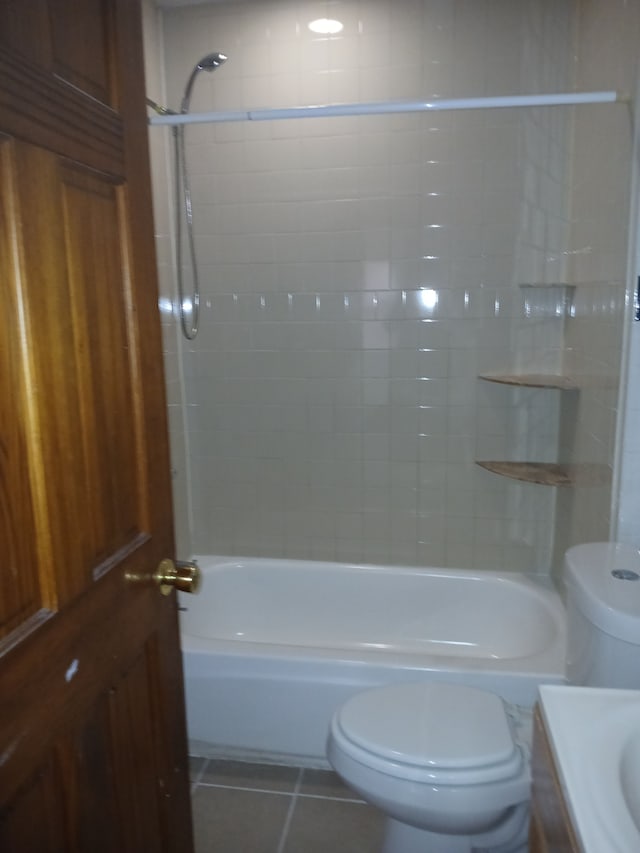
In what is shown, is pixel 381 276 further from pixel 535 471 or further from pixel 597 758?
pixel 597 758

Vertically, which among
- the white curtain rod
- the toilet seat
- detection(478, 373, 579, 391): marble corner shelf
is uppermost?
the white curtain rod

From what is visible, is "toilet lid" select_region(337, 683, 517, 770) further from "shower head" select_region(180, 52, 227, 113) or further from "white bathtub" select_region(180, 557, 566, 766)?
"shower head" select_region(180, 52, 227, 113)

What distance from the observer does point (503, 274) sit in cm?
249

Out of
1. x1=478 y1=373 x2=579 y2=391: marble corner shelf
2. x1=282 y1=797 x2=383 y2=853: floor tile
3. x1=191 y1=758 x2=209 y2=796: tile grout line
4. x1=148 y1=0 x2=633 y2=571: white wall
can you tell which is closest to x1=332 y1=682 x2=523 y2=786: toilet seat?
x1=282 y1=797 x2=383 y2=853: floor tile

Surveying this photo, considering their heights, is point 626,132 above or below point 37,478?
above

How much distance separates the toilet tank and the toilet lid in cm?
23

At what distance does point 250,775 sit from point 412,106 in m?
1.95

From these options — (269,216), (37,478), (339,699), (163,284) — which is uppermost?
(269,216)

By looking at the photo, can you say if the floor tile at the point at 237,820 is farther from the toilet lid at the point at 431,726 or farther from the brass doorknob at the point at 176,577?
the brass doorknob at the point at 176,577

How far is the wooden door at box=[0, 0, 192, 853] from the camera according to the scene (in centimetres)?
77

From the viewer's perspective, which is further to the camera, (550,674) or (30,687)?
(550,674)

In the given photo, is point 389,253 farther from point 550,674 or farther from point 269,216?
point 550,674

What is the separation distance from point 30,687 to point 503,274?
215 centimetres

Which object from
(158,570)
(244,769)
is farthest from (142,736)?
(244,769)
